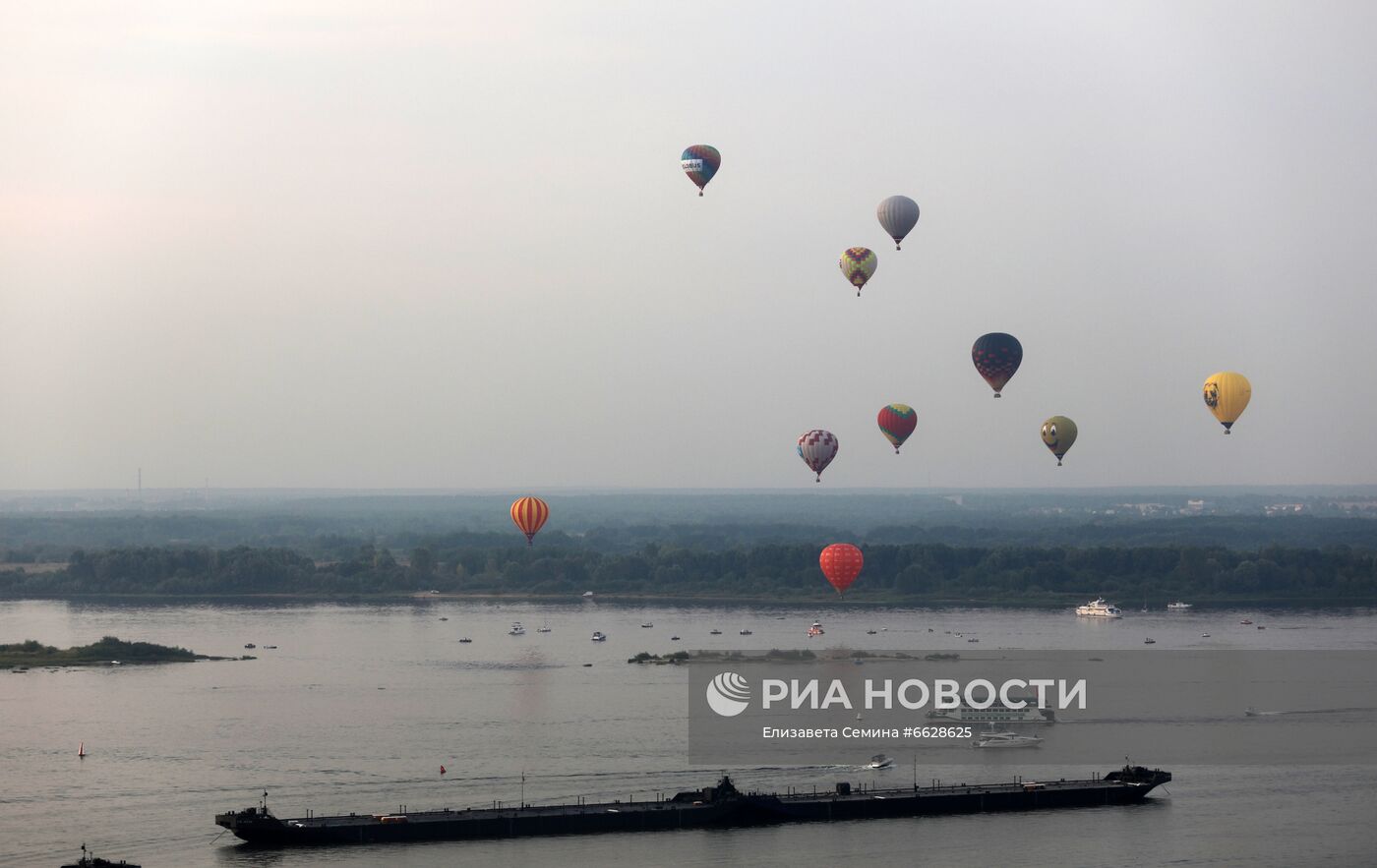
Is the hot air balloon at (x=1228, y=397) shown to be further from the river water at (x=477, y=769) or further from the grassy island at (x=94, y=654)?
the grassy island at (x=94, y=654)

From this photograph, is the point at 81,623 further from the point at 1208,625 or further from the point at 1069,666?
the point at 1208,625

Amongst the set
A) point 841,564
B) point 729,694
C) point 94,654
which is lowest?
point 729,694

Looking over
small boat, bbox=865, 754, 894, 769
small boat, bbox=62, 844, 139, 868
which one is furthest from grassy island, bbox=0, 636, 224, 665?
small boat, bbox=62, 844, 139, 868

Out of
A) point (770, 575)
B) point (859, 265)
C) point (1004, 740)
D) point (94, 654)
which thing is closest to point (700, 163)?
point (859, 265)

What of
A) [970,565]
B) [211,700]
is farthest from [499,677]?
[970,565]

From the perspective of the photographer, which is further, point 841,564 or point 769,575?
point 769,575

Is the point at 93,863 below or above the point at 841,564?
below

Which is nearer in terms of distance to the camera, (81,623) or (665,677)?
(665,677)

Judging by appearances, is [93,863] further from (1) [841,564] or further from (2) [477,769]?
(1) [841,564]
